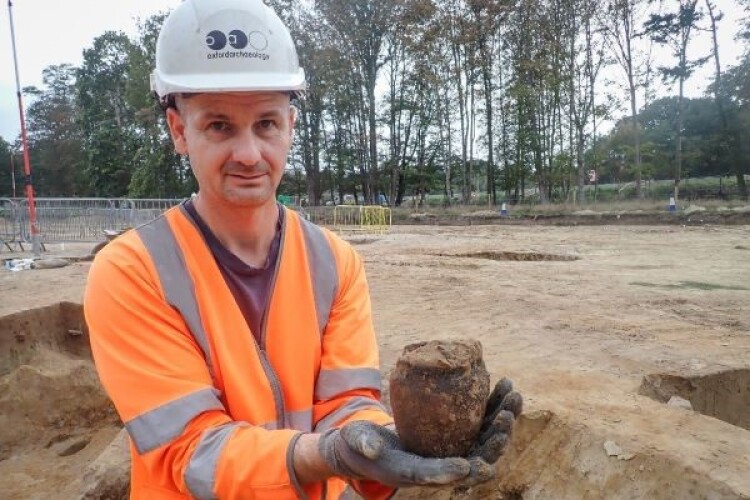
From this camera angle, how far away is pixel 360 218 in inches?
805

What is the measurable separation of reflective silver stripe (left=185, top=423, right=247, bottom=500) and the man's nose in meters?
0.73

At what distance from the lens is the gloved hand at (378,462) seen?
1271 millimetres

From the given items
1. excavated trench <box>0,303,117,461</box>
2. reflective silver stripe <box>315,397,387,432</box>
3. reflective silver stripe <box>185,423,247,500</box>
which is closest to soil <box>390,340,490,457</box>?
reflective silver stripe <box>315,397,387,432</box>

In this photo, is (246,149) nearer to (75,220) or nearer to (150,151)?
(75,220)

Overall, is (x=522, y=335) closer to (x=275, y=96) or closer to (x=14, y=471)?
(x=275, y=96)

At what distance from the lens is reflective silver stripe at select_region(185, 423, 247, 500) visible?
4.43 ft

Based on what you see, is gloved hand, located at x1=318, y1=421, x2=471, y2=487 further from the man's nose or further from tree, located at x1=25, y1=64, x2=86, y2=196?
tree, located at x1=25, y1=64, x2=86, y2=196


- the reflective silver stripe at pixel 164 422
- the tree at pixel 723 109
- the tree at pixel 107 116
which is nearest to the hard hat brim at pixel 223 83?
the reflective silver stripe at pixel 164 422

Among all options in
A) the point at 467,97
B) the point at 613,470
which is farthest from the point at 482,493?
the point at 467,97

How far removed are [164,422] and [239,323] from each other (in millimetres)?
326

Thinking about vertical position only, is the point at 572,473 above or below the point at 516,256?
below

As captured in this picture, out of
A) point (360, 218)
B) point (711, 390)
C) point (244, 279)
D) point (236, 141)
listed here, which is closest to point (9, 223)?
point (360, 218)

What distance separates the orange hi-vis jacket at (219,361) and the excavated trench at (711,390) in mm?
2288

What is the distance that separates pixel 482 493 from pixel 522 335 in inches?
70.1
